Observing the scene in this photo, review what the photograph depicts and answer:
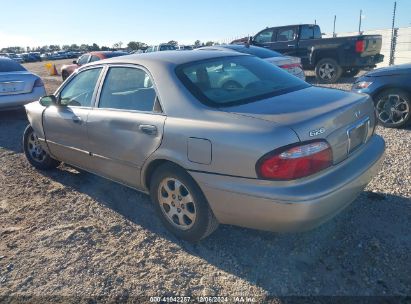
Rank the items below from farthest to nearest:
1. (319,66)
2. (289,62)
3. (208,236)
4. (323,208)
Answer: (319,66), (289,62), (208,236), (323,208)

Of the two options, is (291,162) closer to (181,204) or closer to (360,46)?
(181,204)

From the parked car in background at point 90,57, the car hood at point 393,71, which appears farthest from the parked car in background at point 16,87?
the car hood at point 393,71

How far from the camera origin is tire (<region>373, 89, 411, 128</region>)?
229 inches

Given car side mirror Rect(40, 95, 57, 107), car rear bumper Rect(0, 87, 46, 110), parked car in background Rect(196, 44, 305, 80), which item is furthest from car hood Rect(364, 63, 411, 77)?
car rear bumper Rect(0, 87, 46, 110)

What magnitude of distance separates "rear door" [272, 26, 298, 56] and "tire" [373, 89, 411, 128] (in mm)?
7731

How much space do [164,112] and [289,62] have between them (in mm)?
6279

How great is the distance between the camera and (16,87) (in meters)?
8.32

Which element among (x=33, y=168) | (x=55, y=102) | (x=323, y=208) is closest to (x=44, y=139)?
(x=55, y=102)

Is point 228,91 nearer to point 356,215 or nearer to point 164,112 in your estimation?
point 164,112

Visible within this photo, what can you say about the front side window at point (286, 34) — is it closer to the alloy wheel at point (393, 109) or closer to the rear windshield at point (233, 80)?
the alloy wheel at point (393, 109)

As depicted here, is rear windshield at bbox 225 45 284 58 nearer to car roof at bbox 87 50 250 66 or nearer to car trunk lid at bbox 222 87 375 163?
car roof at bbox 87 50 250 66

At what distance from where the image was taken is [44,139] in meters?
4.76

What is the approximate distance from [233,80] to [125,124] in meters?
1.10

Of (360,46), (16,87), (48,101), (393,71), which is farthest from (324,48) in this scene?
(48,101)
